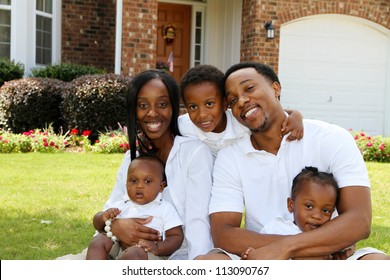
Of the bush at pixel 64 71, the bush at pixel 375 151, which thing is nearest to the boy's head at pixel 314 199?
the bush at pixel 375 151

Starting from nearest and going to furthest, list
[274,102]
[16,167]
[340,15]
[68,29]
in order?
[274,102]
[16,167]
[68,29]
[340,15]

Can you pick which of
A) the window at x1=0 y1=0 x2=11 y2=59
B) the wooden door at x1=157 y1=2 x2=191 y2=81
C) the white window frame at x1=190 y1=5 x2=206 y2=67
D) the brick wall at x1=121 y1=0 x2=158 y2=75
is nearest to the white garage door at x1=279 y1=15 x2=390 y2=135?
the white window frame at x1=190 y1=5 x2=206 y2=67

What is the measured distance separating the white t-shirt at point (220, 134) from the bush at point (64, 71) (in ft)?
28.7

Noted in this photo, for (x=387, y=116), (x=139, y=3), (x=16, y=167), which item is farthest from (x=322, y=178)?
(x=387, y=116)

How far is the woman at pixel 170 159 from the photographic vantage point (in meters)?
3.34

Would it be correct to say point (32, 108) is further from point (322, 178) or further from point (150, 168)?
point (322, 178)

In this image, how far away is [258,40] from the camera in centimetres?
1271

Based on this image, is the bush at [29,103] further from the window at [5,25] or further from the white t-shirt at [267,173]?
the white t-shirt at [267,173]

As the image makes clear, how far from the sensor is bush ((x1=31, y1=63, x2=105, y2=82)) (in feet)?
39.5

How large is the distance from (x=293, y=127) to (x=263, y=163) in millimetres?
251

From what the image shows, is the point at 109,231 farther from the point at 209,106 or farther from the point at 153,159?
the point at 209,106

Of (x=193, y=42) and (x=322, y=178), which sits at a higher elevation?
(x=193, y=42)

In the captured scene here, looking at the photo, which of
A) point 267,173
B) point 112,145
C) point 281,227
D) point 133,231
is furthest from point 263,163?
point 112,145

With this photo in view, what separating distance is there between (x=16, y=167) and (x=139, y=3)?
4.96 m
